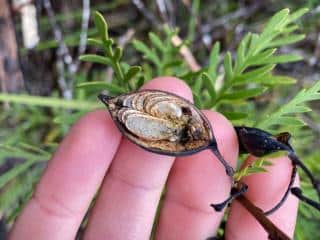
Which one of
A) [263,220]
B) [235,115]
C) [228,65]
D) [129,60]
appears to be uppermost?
[129,60]

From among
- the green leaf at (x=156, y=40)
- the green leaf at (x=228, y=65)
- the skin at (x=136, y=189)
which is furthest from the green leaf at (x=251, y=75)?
the green leaf at (x=156, y=40)

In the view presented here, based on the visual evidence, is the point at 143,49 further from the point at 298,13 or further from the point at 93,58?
the point at 298,13

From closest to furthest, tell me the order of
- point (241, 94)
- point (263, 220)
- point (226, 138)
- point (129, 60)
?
1. point (263, 220)
2. point (226, 138)
3. point (241, 94)
4. point (129, 60)

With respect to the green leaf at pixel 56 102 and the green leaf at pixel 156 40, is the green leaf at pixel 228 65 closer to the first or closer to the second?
the green leaf at pixel 156 40

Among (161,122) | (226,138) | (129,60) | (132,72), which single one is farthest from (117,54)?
(129,60)

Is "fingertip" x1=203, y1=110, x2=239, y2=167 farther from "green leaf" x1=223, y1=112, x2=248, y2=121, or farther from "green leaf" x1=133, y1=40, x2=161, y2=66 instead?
"green leaf" x1=133, y1=40, x2=161, y2=66

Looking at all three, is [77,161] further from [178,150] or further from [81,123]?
[178,150]

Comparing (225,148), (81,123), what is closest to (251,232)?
(225,148)

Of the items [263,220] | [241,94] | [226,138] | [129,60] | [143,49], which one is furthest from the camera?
[129,60]
